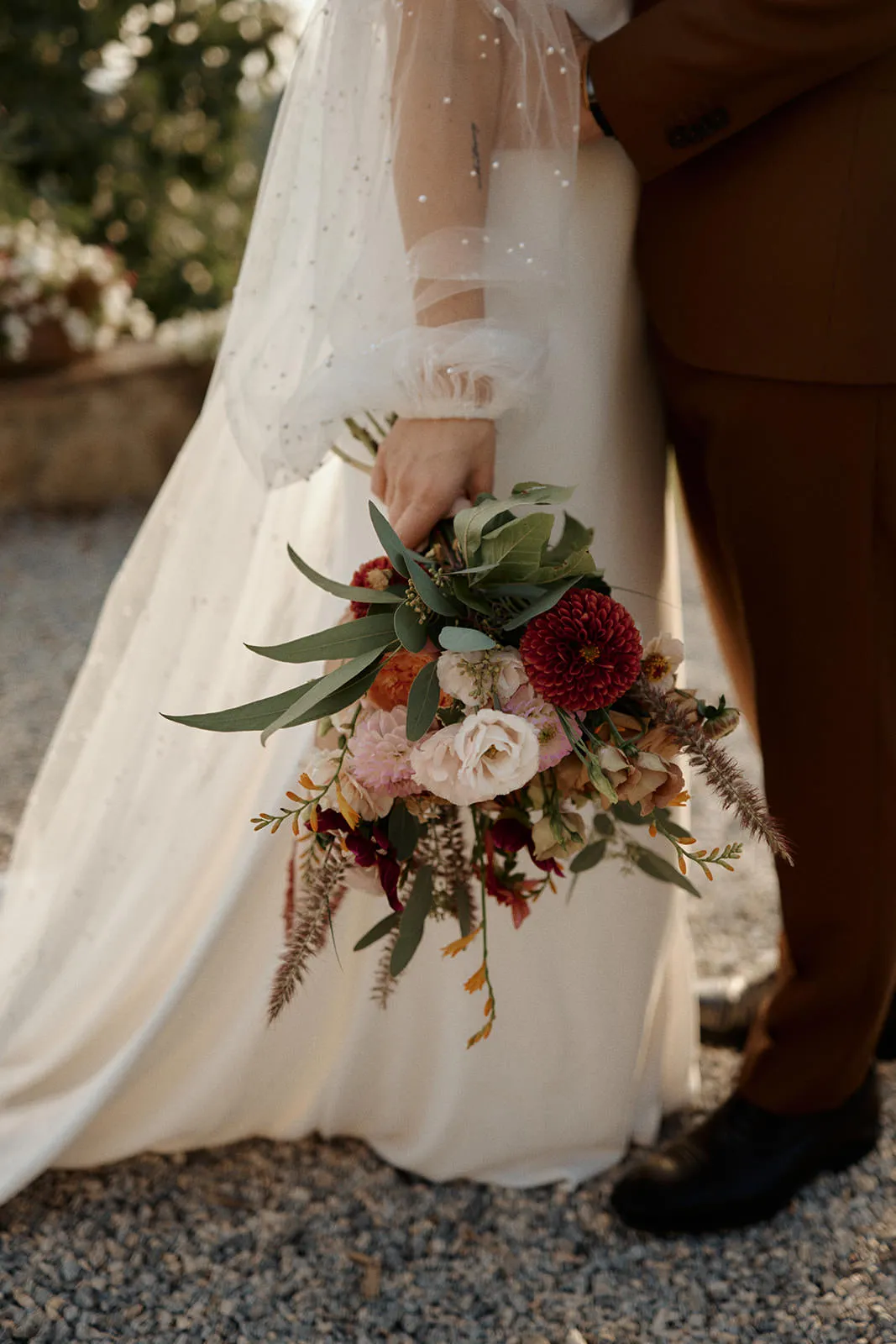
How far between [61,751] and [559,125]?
3.80 ft

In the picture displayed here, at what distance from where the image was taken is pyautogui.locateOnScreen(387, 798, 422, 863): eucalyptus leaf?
116cm

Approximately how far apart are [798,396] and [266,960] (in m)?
0.96

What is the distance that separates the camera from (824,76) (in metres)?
1.24

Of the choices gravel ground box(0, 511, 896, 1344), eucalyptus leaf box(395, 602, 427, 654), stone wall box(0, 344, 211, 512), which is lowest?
gravel ground box(0, 511, 896, 1344)

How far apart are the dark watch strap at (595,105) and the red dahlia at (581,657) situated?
0.61 m

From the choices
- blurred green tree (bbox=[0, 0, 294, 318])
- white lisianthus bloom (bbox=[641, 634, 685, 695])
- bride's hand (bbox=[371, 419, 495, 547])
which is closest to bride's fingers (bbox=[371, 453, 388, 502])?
bride's hand (bbox=[371, 419, 495, 547])

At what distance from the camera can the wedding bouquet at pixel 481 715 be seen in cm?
103

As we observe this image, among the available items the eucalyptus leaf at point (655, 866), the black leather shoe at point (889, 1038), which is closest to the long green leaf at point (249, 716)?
the eucalyptus leaf at point (655, 866)

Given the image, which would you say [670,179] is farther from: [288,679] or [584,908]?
[584,908]

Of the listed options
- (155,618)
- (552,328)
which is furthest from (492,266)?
(155,618)

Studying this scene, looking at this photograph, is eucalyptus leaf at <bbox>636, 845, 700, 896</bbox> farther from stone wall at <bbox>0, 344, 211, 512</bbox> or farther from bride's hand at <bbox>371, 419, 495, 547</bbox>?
stone wall at <bbox>0, 344, 211, 512</bbox>

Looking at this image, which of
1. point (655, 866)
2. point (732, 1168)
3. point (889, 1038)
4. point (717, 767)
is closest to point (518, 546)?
point (717, 767)

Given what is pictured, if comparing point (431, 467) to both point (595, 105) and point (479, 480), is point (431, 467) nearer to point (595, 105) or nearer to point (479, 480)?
point (479, 480)

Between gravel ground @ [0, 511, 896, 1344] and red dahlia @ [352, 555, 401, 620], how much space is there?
883 mm
